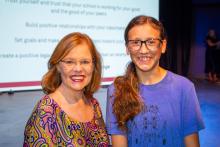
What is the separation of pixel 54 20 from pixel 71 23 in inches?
9.3

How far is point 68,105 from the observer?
145 centimetres

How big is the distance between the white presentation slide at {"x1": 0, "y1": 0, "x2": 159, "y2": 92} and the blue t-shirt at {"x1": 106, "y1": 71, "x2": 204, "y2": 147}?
2177 millimetres

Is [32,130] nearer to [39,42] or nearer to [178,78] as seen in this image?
[178,78]

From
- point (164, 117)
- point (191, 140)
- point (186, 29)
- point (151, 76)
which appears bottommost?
point (191, 140)

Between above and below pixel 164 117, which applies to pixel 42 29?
above

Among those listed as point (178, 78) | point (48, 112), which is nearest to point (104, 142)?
point (48, 112)

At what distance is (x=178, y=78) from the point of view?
56.0 inches

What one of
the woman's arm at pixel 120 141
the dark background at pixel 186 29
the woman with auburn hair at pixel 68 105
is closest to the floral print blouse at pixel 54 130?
the woman with auburn hair at pixel 68 105

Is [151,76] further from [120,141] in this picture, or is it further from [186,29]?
[186,29]

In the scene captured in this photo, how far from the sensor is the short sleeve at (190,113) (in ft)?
4.56

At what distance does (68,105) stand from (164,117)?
435 millimetres

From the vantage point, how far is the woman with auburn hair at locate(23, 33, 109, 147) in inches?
50.8

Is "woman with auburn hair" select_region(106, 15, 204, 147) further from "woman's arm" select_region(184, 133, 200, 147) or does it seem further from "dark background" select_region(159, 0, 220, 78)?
"dark background" select_region(159, 0, 220, 78)

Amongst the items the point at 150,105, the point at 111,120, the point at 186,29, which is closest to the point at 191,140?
the point at 150,105
